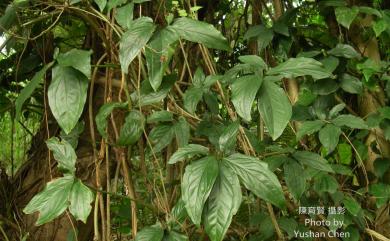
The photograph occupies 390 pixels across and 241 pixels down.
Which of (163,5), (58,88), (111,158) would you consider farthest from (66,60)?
(111,158)

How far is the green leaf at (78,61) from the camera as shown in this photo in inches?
28.0

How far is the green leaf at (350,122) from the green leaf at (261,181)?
43 cm

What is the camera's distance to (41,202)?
0.68 m

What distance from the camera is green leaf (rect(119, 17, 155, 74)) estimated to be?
2.36 ft

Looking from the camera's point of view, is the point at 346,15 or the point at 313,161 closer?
the point at 313,161

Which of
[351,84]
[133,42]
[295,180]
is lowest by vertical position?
[295,180]

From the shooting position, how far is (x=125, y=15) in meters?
0.82

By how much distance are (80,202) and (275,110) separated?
1.09 ft

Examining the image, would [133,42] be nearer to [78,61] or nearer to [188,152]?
[78,61]

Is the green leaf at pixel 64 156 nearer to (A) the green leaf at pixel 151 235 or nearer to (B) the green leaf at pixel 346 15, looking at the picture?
(A) the green leaf at pixel 151 235

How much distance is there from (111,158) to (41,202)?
0.54 m

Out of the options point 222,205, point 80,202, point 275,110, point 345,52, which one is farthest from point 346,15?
point 80,202

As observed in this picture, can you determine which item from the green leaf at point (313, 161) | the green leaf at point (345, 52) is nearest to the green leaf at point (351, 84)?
the green leaf at point (345, 52)

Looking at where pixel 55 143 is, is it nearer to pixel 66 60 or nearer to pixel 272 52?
pixel 66 60
